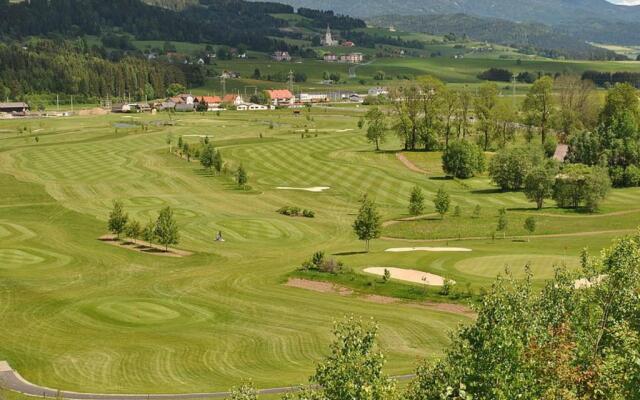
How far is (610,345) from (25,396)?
1205 inches

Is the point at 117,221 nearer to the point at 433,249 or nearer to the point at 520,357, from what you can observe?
the point at 433,249

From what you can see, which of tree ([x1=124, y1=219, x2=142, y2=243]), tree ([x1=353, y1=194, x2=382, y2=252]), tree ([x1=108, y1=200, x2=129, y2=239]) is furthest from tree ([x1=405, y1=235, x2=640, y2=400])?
tree ([x1=108, y1=200, x2=129, y2=239])

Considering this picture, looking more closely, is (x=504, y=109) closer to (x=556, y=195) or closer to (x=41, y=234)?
(x=556, y=195)

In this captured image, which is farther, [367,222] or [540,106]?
[540,106]

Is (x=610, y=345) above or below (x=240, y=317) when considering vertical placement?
above

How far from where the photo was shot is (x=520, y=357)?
27.9 m

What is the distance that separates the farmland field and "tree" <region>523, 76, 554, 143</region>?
29.9 m

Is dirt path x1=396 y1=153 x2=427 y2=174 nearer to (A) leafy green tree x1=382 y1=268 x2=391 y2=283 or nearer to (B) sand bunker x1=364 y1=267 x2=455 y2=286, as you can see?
(B) sand bunker x1=364 y1=267 x2=455 y2=286

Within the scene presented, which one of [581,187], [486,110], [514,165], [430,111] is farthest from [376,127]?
[581,187]

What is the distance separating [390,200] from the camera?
372 feet

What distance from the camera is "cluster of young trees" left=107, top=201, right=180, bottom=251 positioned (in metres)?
81.6

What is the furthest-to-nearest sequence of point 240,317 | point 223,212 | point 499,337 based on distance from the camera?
point 223,212
point 240,317
point 499,337

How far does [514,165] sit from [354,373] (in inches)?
3729

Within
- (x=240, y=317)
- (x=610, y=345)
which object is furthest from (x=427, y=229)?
(x=610, y=345)
